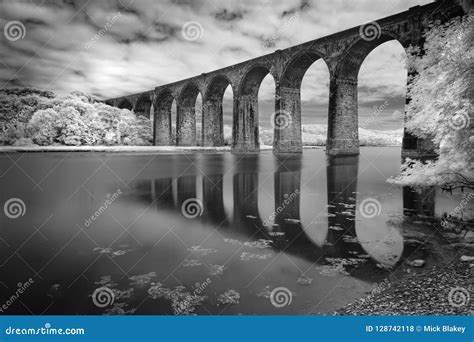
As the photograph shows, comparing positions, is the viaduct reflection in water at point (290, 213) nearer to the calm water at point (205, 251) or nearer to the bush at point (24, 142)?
the calm water at point (205, 251)

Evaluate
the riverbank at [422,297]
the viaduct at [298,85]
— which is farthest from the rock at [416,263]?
the viaduct at [298,85]

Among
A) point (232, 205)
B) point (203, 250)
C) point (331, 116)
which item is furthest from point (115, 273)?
point (331, 116)

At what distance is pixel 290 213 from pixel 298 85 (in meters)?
27.9

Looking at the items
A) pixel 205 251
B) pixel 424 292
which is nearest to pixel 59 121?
pixel 205 251

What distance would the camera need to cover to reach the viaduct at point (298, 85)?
21.6 m

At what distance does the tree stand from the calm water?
124 centimetres

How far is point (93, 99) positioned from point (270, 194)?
48550 mm

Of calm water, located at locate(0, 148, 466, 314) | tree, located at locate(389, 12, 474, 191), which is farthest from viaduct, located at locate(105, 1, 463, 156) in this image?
calm water, located at locate(0, 148, 466, 314)

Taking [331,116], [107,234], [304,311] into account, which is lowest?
[304,311]

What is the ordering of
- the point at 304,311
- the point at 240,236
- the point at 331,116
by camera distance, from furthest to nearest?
the point at 331,116 < the point at 240,236 < the point at 304,311

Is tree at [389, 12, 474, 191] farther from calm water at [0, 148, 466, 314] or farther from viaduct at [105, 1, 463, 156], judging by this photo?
viaduct at [105, 1, 463, 156]

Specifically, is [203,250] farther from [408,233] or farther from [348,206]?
[348,206]

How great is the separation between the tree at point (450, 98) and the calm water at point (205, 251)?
4.06 ft

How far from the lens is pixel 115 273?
4.16 m
